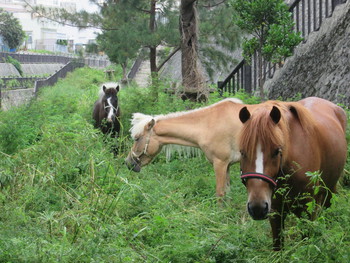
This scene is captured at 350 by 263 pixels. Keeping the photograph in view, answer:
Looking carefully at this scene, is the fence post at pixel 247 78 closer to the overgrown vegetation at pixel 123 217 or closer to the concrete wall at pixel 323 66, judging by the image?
the concrete wall at pixel 323 66

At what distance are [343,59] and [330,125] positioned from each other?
5.58 meters

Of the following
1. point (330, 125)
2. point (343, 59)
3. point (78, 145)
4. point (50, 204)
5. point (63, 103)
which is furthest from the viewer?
point (63, 103)

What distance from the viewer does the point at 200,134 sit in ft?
29.9

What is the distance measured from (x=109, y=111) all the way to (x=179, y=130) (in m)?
4.61

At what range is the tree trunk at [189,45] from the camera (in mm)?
14457

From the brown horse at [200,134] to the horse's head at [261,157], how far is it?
396 cm

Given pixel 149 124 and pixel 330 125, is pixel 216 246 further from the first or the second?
pixel 149 124

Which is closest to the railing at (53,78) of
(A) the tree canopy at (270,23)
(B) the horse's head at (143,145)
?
(A) the tree canopy at (270,23)

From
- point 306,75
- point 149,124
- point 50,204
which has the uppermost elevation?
point 306,75

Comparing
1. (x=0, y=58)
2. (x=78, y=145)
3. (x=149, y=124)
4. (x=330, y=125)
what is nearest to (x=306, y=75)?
(x=149, y=124)

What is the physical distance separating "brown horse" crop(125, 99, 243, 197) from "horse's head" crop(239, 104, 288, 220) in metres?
3.96

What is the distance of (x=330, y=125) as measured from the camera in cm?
586

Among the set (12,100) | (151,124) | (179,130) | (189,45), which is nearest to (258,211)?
(179,130)

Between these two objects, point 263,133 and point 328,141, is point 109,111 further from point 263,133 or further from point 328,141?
point 263,133
